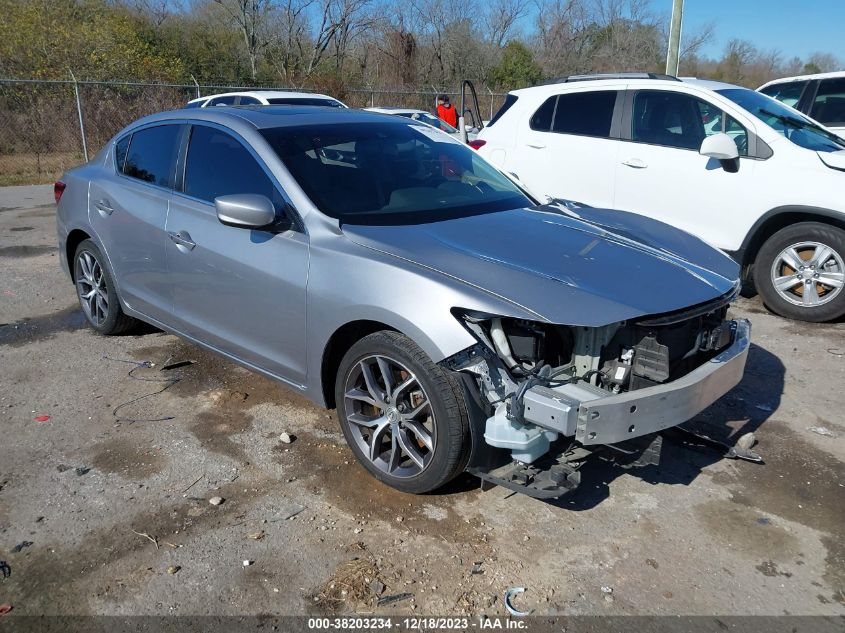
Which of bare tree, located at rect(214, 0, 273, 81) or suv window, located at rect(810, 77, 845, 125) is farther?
bare tree, located at rect(214, 0, 273, 81)

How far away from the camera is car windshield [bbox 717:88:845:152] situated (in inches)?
244

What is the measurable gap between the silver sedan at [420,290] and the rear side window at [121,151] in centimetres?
29

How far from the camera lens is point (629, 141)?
6.78m

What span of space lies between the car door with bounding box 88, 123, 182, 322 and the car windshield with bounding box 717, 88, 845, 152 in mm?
4972

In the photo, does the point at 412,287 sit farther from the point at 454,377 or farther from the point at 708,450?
the point at 708,450

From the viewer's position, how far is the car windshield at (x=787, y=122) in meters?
6.20

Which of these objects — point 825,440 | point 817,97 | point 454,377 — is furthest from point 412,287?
point 817,97

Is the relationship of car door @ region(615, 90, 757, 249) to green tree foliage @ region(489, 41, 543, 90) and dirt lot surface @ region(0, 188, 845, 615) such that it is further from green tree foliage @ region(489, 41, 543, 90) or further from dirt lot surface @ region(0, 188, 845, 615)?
green tree foliage @ region(489, 41, 543, 90)

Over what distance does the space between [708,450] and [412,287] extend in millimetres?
2024

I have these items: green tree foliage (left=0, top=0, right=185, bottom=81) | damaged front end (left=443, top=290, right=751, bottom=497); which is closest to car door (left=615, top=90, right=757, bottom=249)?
damaged front end (left=443, top=290, right=751, bottom=497)

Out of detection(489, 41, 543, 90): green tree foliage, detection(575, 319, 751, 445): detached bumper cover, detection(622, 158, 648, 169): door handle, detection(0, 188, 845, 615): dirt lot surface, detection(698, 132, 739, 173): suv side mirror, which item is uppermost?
detection(489, 41, 543, 90): green tree foliage

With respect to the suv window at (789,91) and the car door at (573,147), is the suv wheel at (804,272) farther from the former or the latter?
the suv window at (789,91)

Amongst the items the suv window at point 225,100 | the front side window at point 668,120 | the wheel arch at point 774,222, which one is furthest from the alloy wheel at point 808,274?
the suv window at point 225,100

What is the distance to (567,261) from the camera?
3219mm
